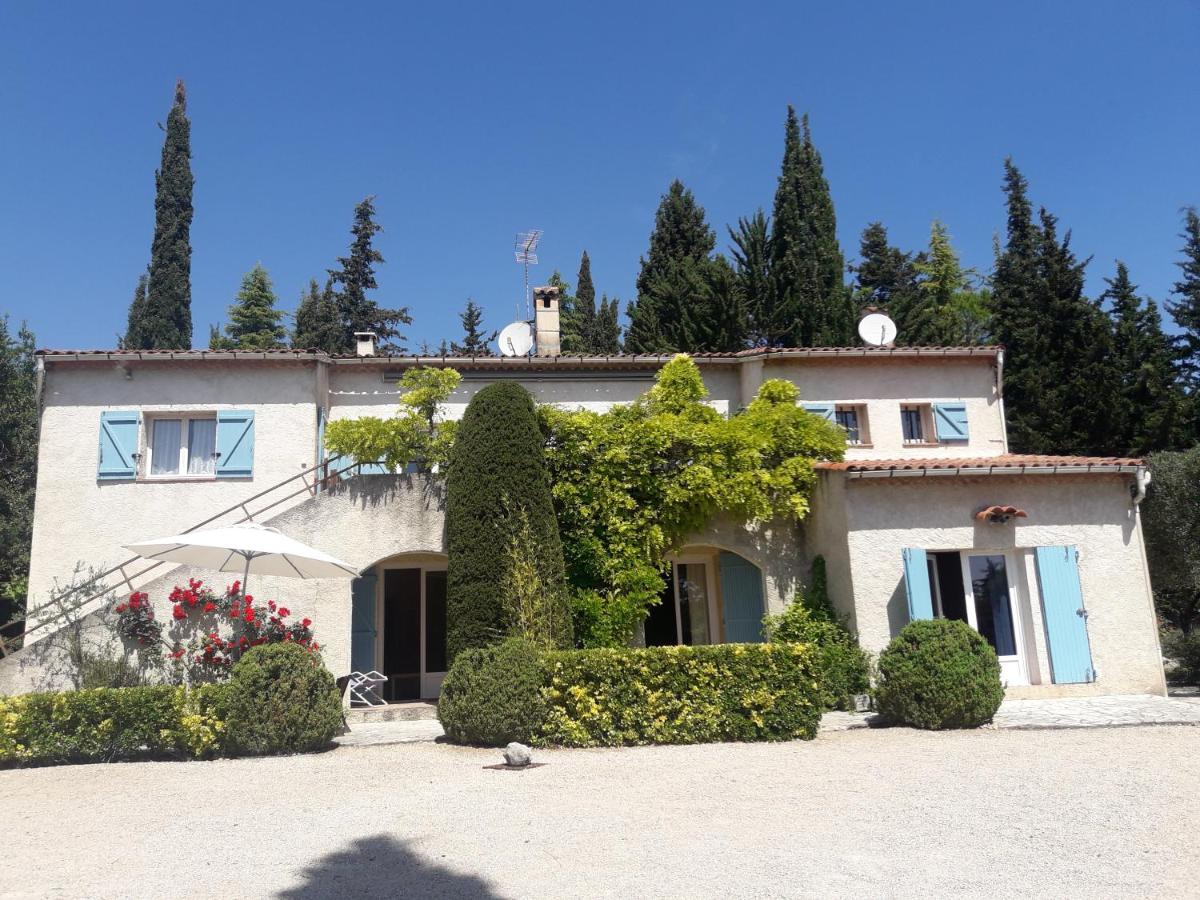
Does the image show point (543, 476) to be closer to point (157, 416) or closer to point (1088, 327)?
point (157, 416)

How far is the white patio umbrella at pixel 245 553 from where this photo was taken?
10.2 m

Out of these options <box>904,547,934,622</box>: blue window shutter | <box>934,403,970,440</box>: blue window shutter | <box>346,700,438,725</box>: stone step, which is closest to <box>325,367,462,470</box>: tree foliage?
<box>346,700,438,725</box>: stone step

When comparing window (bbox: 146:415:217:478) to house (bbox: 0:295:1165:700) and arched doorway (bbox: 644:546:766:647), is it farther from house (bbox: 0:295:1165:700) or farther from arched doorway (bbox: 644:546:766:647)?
arched doorway (bbox: 644:546:766:647)

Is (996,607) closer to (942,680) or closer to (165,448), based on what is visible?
(942,680)

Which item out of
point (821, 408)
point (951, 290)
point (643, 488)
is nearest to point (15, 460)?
point (643, 488)

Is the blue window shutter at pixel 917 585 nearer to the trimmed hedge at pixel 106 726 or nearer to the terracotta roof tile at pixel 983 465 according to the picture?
the terracotta roof tile at pixel 983 465

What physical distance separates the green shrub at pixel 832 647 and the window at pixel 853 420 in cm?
529

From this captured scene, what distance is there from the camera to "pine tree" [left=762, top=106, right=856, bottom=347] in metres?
24.4

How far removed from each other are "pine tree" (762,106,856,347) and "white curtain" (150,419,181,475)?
636 inches

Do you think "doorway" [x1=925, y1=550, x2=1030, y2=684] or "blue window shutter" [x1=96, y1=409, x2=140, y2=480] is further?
"blue window shutter" [x1=96, y1=409, x2=140, y2=480]

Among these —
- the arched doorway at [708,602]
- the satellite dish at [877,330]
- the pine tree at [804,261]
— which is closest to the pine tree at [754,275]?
the pine tree at [804,261]

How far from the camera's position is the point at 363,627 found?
570 inches

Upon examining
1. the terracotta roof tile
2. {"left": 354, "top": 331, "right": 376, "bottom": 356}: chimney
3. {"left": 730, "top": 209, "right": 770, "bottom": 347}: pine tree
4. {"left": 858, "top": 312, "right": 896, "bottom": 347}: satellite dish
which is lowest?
the terracotta roof tile

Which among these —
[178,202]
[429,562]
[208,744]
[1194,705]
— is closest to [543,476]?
[429,562]
